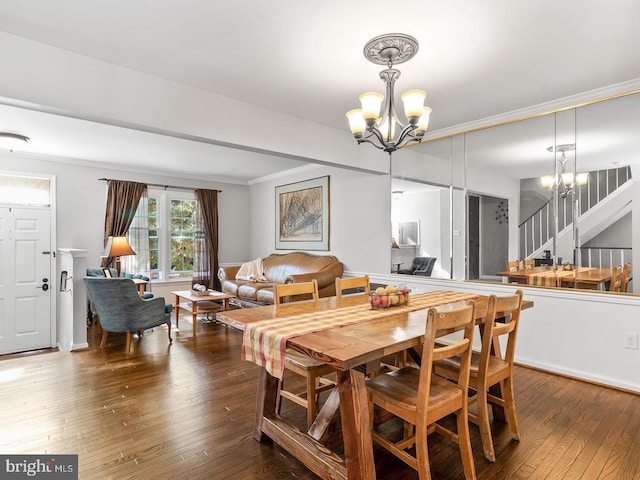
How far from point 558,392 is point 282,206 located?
5.23 metres

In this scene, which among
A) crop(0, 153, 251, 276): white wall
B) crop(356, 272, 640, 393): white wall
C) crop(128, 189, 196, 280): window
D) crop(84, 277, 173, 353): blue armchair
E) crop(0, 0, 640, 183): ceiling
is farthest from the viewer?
crop(128, 189, 196, 280): window

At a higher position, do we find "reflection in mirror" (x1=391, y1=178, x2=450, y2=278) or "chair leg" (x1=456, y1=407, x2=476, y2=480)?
"reflection in mirror" (x1=391, y1=178, x2=450, y2=278)

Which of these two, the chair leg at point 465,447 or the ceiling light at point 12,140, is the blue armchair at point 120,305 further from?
the chair leg at point 465,447

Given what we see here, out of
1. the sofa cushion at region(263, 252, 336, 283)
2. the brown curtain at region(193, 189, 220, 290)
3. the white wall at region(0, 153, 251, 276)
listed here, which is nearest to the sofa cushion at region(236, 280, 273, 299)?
the sofa cushion at region(263, 252, 336, 283)

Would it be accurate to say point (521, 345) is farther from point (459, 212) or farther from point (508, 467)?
point (508, 467)

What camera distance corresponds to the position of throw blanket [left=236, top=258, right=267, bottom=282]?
6.52 m

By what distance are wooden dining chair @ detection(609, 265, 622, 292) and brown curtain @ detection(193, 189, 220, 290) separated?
6.34 meters

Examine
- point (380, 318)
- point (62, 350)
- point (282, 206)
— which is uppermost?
point (282, 206)

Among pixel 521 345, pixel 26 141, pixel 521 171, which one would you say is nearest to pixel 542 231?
pixel 521 171

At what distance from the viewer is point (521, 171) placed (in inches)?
147

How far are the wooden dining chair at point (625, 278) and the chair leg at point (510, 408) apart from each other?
1684mm

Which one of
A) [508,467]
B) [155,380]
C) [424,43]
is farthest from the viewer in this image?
[155,380]

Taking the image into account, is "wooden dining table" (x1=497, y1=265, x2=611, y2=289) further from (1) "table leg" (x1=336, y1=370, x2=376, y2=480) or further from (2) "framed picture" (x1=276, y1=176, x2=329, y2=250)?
(2) "framed picture" (x1=276, y1=176, x2=329, y2=250)

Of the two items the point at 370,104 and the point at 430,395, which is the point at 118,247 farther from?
the point at 430,395
